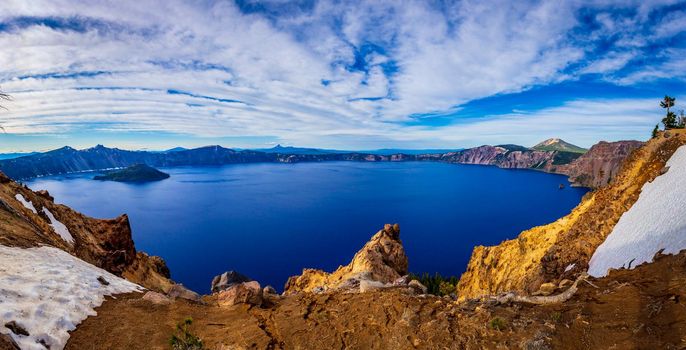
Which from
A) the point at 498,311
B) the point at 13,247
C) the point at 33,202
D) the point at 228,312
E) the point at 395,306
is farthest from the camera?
the point at 33,202

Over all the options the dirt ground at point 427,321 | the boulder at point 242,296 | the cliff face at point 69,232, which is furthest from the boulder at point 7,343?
the cliff face at point 69,232

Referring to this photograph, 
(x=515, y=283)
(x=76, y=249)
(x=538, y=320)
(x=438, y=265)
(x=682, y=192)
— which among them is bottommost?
(x=438, y=265)

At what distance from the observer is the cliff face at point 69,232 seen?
774 inches

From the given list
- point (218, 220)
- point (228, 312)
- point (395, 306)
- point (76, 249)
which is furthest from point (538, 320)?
point (218, 220)

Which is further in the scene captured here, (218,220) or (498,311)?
(218,220)

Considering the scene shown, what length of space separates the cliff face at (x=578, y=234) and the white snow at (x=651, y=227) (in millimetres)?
1003

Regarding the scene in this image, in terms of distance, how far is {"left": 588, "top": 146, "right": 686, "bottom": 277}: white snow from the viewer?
601 inches

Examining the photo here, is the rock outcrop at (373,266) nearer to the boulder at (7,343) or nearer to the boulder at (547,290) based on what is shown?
the boulder at (547,290)

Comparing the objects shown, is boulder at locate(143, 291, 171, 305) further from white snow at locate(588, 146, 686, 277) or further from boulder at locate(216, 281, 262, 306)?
white snow at locate(588, 146, 686, 277)

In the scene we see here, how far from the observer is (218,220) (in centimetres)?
13612

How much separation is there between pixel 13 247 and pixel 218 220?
417 ft

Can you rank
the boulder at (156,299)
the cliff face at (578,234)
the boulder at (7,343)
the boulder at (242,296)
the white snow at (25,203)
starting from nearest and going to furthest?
1. the boulder at (7,343)
2. the boulder at (242,296)
3. the boulder at (156,299)
4. the cliff face at (578,234)
5. the white snow at (25,203)

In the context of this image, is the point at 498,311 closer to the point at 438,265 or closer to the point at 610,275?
the point at 610,275

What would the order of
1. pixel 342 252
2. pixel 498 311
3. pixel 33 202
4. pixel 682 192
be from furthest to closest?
pixel 342 252 < pixel 33 202 < pixel 682 192 < pixel 498 311
